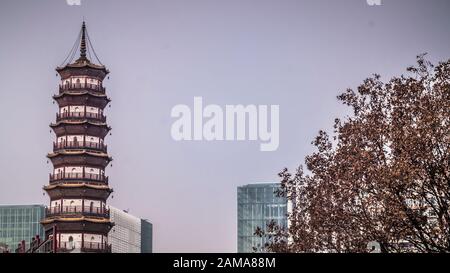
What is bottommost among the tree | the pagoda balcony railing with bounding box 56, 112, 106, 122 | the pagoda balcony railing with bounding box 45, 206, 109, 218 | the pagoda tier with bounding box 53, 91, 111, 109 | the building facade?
the tree

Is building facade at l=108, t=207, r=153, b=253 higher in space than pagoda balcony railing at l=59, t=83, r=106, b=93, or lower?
Answer: lower

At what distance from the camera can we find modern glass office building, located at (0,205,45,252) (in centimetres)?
15625

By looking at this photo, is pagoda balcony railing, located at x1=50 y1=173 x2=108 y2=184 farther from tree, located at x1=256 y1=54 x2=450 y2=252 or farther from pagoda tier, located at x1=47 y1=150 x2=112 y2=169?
tree, located at x1=256 y1=54 x2=450 y2=252

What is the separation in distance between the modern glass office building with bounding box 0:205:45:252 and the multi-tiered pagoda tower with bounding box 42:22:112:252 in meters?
76.7

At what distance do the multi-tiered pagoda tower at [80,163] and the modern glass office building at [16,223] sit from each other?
7671 centimetres

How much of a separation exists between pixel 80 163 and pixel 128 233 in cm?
8116

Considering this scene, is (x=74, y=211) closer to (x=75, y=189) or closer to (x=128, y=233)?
(x=75, y=189)

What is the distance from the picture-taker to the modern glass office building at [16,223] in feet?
513

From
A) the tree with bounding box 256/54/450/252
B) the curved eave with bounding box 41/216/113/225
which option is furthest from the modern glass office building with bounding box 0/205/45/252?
the tree with bounding box 256/54/450/252

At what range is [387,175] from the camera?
22.4 meters

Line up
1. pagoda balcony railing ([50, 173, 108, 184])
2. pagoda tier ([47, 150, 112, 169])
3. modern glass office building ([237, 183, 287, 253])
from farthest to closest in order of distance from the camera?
modern glass office building ([237, 183, 287, 253]), pagoda balcony railing ([50, 173, 108, 184]), pagoda tier ([47, 150, 112, 169])

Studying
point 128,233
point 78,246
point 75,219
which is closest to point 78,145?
point 75,219
